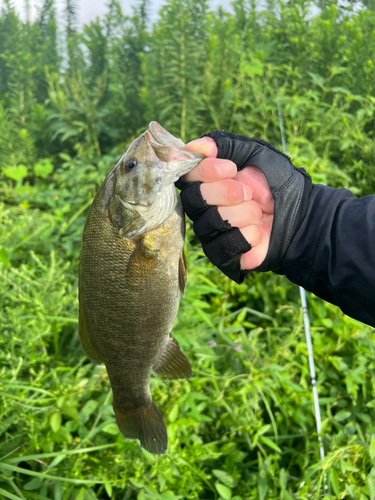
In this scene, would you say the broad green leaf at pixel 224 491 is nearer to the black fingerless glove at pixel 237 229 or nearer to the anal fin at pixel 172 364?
the anal fin at pixel 172 364

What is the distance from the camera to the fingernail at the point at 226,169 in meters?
1.30

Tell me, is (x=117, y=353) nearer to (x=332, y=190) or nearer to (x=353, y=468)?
(x=332, y=190)

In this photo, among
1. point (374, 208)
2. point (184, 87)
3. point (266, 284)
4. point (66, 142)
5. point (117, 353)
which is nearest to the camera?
point (374, 208)

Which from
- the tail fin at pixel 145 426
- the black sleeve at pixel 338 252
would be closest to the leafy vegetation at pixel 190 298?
the tail fin at pixel 145 426

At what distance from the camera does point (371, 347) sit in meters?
2.32

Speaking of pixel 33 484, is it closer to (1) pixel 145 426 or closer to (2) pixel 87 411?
(2) pixel 87 411

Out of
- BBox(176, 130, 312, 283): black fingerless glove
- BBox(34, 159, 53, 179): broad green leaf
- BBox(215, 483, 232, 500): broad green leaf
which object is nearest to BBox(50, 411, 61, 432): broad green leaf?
BBox(215, 483, 232, 500): broad green leaf

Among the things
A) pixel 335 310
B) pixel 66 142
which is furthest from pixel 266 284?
pixel 66 142

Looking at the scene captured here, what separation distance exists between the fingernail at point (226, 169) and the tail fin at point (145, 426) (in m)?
0.92

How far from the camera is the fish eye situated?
4.50 feet

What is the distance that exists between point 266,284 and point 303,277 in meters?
1.33

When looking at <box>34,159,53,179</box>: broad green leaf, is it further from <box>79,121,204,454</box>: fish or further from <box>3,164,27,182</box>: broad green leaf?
<box>79,121,204,454</box>: fish

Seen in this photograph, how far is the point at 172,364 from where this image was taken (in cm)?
156

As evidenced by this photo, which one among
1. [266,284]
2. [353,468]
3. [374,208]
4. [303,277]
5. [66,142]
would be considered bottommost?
[353,468]
